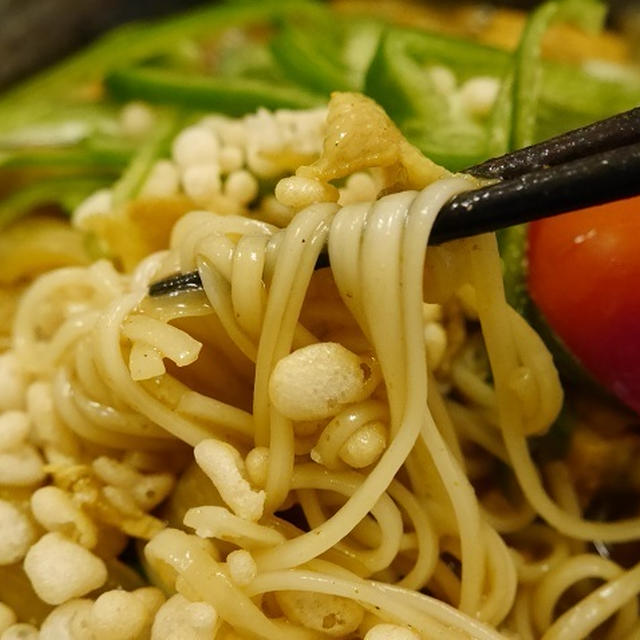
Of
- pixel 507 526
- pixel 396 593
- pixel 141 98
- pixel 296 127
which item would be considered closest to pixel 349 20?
pixel 141 98

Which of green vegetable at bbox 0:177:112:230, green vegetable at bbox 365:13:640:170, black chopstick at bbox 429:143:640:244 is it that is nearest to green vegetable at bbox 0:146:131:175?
Answer: green vegetable at bbox 0:177:112:230

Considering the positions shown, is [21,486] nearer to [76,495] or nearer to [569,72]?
[76,495]

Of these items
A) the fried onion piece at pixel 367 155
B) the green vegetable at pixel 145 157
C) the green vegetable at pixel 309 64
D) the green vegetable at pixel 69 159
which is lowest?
the green vegetable at pixel 69 159

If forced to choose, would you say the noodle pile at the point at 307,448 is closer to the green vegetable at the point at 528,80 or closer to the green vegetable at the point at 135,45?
the green vegetable at the point at 528,80

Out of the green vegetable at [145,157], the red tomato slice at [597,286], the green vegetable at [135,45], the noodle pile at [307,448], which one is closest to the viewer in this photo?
the noodle pile at [307,448]

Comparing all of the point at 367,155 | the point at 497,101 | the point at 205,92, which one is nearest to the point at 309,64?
the point at 205,92

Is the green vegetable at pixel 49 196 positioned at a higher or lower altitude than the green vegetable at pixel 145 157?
lower

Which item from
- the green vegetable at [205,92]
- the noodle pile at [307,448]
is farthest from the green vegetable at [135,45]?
the noodle pile at [307,448]

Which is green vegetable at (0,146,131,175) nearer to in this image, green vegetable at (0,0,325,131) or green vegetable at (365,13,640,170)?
green vegetable at (0,0,325,131)
